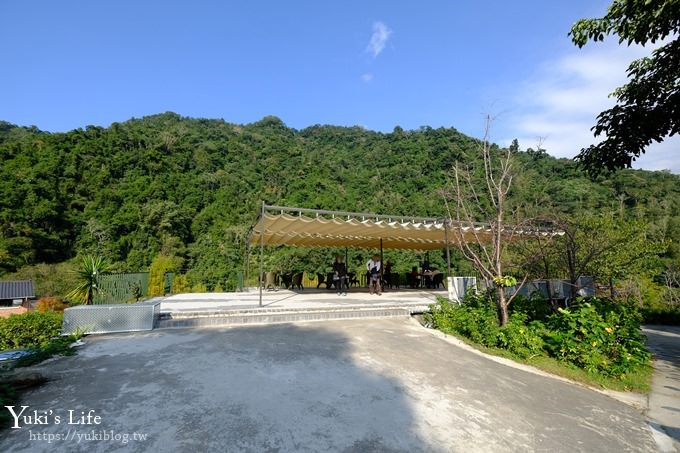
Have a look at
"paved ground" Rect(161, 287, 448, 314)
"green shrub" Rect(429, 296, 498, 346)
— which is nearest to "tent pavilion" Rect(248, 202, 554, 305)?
"paved ground" Rect(161, 287, 448, 314)

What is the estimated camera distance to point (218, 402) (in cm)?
271

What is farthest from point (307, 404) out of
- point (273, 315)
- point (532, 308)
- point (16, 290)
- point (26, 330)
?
point (16, 290)

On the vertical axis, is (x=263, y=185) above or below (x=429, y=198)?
above

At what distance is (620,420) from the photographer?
9.48 feet

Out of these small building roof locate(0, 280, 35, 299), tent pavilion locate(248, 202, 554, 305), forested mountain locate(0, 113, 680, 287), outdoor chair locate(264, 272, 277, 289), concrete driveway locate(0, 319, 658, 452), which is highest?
forested mountain locate(0, 113, 680, 287)

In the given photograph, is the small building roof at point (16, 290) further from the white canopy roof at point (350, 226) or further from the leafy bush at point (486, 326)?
the leafy bush at point (486, 326)

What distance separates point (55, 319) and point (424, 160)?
31380 millimetres

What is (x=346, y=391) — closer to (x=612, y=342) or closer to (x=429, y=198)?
(x=612, y=342)

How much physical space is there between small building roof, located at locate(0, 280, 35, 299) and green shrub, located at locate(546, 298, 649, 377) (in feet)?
90.3


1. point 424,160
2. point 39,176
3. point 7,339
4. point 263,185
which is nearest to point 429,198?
point 424,160

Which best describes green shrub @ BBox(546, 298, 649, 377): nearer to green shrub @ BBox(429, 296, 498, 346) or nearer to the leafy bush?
the leafy bush

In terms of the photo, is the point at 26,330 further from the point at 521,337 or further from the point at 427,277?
the point at 427,277

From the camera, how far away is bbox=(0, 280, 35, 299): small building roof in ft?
66.8

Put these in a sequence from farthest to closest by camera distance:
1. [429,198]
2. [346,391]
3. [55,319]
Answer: [429,198], [55,319], [346,391]
